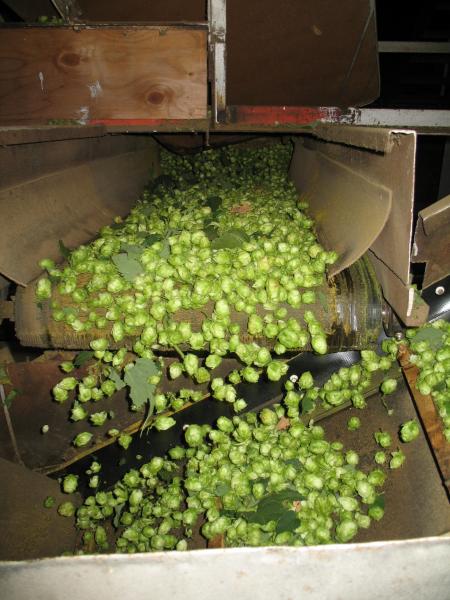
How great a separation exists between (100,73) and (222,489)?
13.3 ft

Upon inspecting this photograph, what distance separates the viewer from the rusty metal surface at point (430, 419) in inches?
93.4

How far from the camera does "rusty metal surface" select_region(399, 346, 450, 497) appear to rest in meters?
2.37

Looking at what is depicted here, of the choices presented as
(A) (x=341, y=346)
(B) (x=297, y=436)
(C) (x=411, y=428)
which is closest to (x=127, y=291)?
(A) (x=341, y=346)

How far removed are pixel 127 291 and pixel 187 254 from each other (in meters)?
0.48

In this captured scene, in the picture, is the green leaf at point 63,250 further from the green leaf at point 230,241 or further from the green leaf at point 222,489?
the green leaf at point 222,489

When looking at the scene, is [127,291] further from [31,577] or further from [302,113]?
[302,113]

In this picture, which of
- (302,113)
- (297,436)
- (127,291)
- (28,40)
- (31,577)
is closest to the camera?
(31,577)

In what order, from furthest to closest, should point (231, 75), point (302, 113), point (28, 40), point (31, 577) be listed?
1. point (231, 75)
2. point (302, 113)
3. point (28, 40)
4. point (31, 577)

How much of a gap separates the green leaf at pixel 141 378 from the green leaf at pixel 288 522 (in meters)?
1.23

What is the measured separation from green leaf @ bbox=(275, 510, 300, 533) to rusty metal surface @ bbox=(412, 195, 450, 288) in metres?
1.80

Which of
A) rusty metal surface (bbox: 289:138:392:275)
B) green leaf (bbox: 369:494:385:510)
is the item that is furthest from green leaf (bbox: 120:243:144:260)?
green leaf (bbox: 369:494:385:510)

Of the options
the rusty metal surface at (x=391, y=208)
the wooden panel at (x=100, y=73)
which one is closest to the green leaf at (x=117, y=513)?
→ the rusty metal surface at (x=391, y=208)

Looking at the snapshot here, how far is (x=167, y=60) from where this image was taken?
142 inches

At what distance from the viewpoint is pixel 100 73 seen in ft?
12.0
